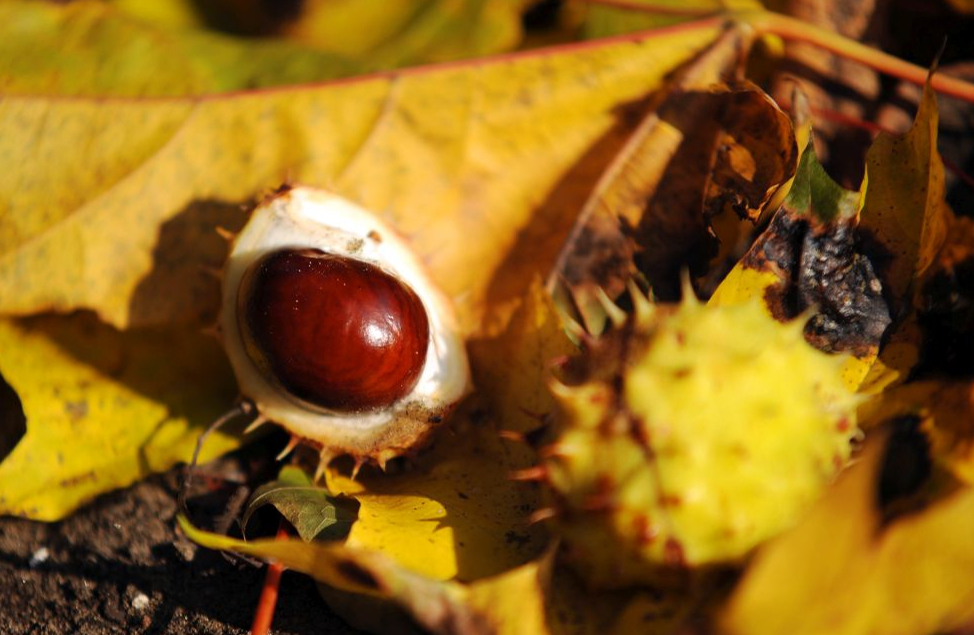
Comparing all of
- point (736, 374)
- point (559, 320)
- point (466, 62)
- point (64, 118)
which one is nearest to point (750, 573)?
point (736, 374)

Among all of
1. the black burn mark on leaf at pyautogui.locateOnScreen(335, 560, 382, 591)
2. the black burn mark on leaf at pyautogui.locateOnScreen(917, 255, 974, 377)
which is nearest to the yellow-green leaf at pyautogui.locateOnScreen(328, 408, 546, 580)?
the black burn mark on leaf at pyautogui.locateOnScreen(335, 560, 382, 591)

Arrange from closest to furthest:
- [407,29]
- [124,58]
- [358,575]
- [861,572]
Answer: [861,572], [358,575], [124,58], [407,29]

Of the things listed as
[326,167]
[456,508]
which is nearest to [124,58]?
[326,167]

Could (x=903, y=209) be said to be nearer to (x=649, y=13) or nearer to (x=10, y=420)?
(x=649, y=13)

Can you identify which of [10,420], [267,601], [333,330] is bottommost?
[10,420]

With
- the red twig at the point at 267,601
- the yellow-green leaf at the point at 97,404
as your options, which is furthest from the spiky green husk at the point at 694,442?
the yellow-green leaf at the point at 97,404

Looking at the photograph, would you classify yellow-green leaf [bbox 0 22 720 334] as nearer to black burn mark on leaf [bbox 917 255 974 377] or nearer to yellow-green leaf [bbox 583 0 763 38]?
yellow-green leaf [bbox 583 0 763 38]

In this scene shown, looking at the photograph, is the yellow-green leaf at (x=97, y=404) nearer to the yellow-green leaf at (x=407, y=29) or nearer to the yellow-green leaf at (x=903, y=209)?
the yellow-green leaf at (x=407, y=29)
